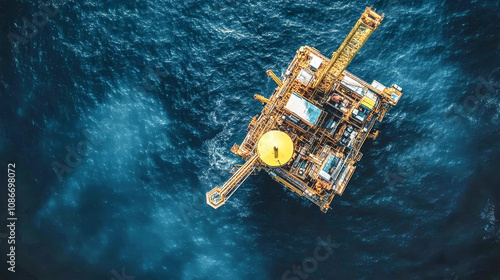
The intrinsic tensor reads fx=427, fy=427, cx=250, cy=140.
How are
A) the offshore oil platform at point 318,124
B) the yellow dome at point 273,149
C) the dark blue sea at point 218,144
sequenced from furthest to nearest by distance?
the dark blue sea at point 218,144
the offshore oil platform at point 318,124
the yellow dome at point 273,149

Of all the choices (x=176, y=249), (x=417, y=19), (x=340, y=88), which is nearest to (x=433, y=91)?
(x=417, y=19)

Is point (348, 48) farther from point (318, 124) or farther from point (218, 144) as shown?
point (218, 144)

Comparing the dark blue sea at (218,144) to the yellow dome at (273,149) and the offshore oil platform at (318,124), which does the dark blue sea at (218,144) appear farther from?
the yellow dome at (273,149)

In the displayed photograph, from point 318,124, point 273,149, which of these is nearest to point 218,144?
point 273,149

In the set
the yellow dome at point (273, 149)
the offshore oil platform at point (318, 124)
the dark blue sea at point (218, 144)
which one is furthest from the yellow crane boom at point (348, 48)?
the dark blue sea at point (218, 144)

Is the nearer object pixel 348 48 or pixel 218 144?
pixel 348 48

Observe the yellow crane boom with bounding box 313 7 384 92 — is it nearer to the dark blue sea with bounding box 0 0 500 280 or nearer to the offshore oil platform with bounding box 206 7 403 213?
the offshore oil platform with bounding box 206 7 403 213
